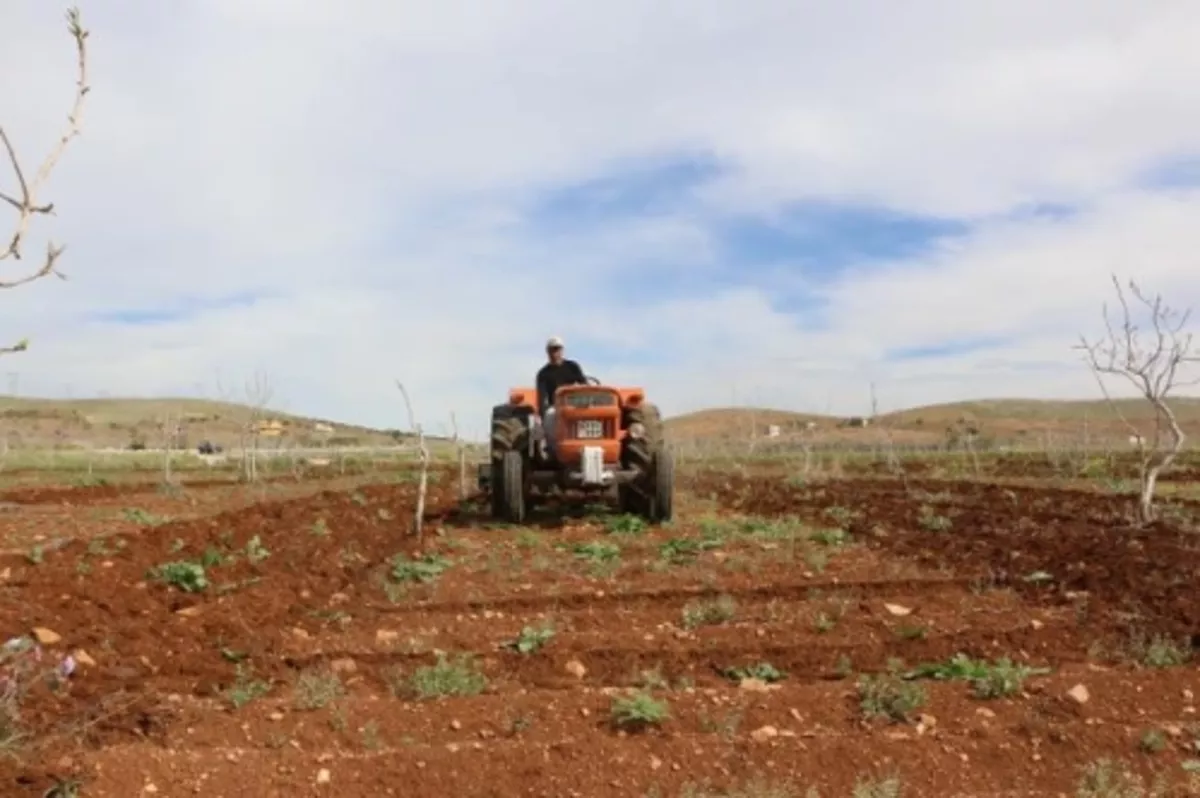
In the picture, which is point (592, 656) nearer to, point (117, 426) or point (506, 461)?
point (506, 461)

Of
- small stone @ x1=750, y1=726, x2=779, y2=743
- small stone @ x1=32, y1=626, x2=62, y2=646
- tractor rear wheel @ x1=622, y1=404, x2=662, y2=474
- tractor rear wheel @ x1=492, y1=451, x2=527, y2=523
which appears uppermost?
tractor rear wheel @ x1=622, y1=404, x2=662, y2=474

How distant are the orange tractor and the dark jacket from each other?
19cm

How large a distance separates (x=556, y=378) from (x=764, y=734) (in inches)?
334

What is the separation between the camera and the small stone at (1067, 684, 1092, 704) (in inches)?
213

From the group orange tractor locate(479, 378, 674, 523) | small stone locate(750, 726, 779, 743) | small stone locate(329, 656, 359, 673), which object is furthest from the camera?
orange tractor locate(479, 378, 674, 523)

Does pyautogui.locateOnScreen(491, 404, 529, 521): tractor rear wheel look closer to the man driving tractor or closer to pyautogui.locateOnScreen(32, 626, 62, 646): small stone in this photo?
the man driving tractor

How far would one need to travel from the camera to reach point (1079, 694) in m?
5.48

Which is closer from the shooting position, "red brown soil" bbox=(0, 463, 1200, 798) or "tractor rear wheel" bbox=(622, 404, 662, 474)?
"red brown soil" bbox=(0, 463, 1200, 798)

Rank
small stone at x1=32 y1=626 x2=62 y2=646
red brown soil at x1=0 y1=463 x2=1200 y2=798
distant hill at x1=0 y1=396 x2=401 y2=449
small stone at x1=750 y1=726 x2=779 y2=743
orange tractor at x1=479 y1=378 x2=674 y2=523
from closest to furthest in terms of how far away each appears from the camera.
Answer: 1. red brown soil at x1=0 y1=463 x2=1200 y2=798
2. small stone at x1=750 y1=726 x2=779 y2=743
3. small stone at x1=32 y1=626 x2=62 y2=646
4. orange tractor at x1=479 y1=378 x2=674 y2=523
5. distant hill at x1=0 y1=396 x2=401 y2=449

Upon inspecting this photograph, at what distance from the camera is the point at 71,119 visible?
6.03ft

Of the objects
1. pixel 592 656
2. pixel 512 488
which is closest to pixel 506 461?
pixel 512 488

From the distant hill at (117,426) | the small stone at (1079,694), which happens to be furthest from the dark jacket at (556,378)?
the distant hill at (117,426)

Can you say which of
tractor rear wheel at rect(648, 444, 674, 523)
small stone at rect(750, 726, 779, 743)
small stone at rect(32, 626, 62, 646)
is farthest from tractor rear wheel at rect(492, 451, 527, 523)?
small stone at rect(750, 726, 779, 743)

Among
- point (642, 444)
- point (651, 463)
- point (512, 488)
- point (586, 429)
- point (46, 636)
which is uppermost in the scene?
point (586, 429)
